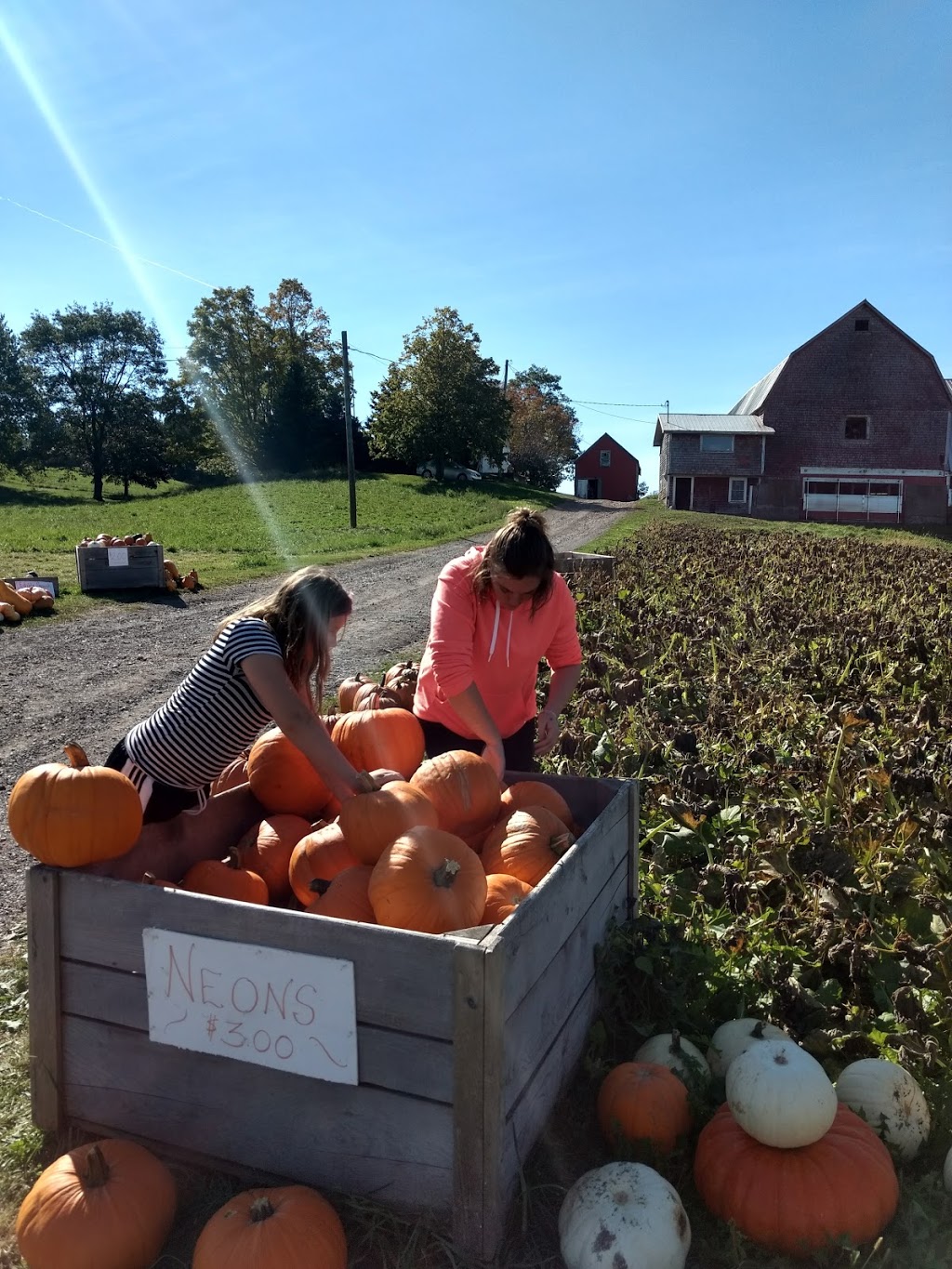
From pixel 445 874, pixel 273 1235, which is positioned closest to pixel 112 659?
pixel 445 874

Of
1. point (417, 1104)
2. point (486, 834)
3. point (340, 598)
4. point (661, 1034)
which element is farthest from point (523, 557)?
point (417, 1104)

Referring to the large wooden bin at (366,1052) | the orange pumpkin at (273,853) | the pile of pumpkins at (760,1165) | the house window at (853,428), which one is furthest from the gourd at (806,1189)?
the house window at (853,428)

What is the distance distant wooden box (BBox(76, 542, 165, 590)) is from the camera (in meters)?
14.8

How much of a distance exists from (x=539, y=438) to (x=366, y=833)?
73.6 m

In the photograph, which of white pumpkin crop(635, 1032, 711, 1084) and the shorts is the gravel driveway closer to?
the shorts

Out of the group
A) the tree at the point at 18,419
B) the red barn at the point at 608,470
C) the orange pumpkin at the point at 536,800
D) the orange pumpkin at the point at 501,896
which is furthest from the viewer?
the red barn at the point at 608,470

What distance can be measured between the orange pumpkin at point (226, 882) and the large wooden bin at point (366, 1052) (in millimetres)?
367

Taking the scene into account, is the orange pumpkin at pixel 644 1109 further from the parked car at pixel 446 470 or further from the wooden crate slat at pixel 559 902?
the parked car at pixel 446 470

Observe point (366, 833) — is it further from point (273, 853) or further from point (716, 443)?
point (716, 443)

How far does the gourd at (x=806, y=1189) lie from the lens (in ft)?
7.34

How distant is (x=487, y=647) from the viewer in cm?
396

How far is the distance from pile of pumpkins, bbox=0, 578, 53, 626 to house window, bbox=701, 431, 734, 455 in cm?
3854

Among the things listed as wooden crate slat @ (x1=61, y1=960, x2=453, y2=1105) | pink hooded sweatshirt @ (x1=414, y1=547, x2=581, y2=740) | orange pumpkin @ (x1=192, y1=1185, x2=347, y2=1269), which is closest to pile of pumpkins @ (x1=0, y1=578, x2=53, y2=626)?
pink hooded sweatshirt @ (x1=414, y1=547, x2=581, y2=740)

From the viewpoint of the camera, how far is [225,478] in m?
61.6
